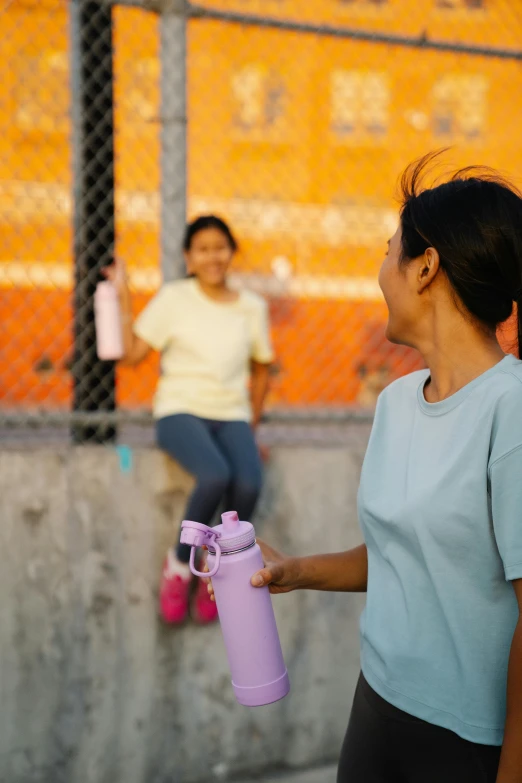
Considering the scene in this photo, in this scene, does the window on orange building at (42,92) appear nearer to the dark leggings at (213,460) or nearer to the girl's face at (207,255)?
the girl's face at (207,255)

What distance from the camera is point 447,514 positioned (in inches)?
51.2

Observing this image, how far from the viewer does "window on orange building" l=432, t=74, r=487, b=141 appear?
18.4 meters

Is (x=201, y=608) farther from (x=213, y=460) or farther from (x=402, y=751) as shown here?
(x=402, y=751)

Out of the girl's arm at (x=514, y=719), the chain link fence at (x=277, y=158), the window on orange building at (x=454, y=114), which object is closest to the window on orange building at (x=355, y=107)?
the chain link fence at (x=277, y=158)

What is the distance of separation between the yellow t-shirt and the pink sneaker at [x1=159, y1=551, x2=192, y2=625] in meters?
0.56

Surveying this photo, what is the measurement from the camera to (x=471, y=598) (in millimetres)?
1322

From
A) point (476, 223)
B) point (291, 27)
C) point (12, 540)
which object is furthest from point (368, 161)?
point (476, 223)

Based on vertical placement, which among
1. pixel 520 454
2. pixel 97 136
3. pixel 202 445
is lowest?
pixel 202 445

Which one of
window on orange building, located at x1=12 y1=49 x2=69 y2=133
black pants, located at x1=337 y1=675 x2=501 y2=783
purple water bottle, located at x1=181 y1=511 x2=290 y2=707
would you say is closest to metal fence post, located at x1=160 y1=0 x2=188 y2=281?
purple water bottle, located at x1=181 y1=511 x2=290 y2=707

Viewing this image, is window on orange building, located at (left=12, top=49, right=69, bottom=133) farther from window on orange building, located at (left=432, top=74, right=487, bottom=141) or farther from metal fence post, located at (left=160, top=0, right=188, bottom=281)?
metal fence post, located at (left=160, top=0, right=188, bottom=281)

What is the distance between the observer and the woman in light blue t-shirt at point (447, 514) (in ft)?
4.19

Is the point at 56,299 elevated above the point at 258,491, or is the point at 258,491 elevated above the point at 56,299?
the point at 258,491

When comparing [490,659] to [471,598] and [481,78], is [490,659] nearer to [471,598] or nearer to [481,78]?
[471,598]

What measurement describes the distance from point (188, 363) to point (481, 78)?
17.5 m
